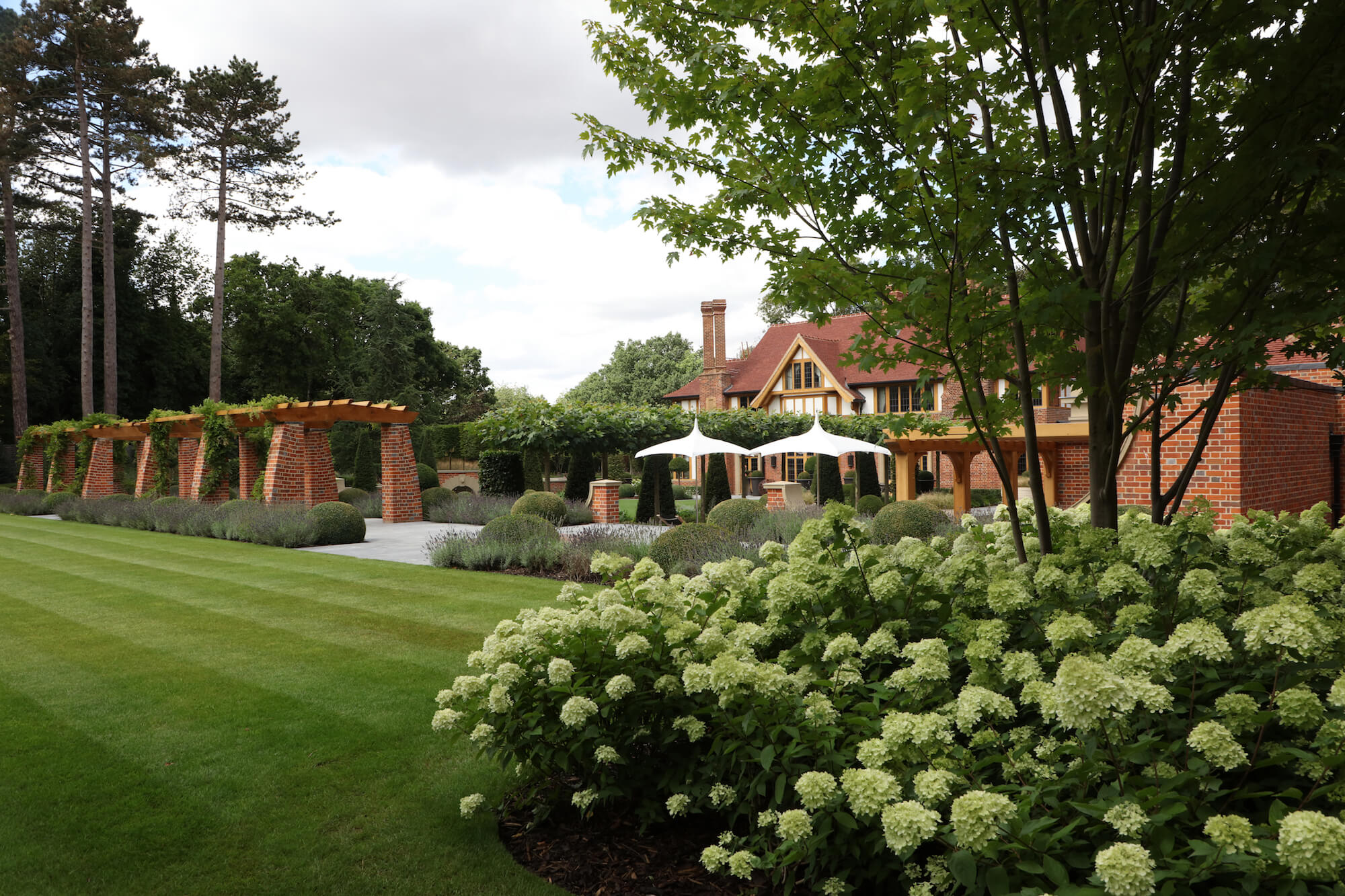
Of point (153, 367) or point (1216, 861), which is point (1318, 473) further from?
point (153, 367)

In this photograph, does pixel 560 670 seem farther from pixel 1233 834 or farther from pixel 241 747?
pixel 241 747

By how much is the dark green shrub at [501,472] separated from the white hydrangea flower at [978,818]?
20638mm

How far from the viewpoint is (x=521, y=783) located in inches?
151

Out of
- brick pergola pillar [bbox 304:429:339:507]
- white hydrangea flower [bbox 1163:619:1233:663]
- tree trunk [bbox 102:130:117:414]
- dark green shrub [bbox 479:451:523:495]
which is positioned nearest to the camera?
white hydrangea flower [bbox 1163:619:1233:663]

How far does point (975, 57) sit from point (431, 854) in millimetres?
4326

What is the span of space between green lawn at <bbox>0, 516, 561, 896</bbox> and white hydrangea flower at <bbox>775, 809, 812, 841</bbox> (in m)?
1.15

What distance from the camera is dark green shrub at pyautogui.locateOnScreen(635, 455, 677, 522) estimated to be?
21.4m

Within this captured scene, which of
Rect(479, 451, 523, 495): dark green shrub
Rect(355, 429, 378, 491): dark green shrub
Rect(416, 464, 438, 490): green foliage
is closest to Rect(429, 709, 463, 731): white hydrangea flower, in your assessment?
Rect(479, 451, 523, 495): dark green shrub

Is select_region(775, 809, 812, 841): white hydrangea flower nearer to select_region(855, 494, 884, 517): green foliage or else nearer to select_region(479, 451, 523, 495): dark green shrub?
select_region(855, 494, 884, 517): green foliage

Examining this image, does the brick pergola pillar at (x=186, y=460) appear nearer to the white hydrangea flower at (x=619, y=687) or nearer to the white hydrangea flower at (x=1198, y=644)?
the white hydrangea flower at (x=619, y=687)

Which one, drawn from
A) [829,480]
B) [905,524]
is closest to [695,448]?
[829,480]

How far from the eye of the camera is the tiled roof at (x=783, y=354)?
122 ft

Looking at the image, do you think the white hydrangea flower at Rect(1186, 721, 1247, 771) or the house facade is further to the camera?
the house facade

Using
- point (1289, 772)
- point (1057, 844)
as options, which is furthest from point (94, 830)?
point (1289, 772)
